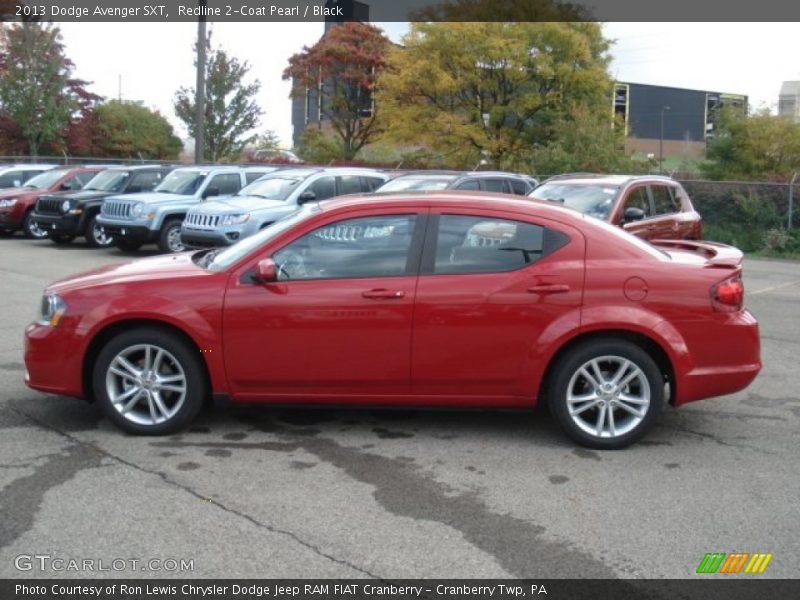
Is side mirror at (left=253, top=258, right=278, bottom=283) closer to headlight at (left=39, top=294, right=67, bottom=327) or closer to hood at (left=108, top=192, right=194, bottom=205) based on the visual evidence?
headlight at (left=39, top=294, right=67, bottom=327)

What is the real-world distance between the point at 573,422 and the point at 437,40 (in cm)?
2708

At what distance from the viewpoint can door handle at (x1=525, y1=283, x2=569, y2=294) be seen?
5801 millimetres

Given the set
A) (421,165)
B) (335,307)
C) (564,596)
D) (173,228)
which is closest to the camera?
(564,596)

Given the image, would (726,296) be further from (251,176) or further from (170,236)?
(251,176)

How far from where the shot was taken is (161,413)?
19.7ft

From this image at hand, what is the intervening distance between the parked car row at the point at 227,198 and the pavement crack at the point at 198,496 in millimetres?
7700

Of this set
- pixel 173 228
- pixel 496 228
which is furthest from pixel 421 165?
pixel 496 228

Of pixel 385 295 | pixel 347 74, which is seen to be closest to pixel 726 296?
pixel 385 295

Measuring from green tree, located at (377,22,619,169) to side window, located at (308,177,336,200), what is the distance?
566 inches

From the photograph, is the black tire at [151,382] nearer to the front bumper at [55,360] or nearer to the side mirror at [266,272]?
the front bumper at [55,360]

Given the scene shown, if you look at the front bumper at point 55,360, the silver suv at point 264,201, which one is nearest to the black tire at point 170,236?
the silver suv at point 264,201

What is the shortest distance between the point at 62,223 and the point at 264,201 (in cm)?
557

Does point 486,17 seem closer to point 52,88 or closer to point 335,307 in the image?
point 52,88

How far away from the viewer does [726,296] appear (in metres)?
5.89
